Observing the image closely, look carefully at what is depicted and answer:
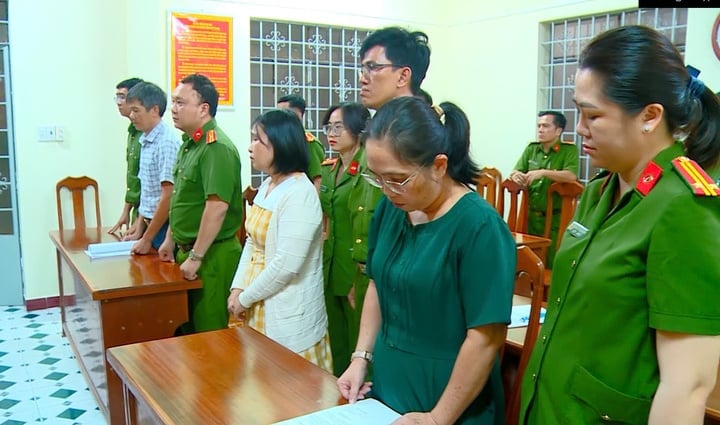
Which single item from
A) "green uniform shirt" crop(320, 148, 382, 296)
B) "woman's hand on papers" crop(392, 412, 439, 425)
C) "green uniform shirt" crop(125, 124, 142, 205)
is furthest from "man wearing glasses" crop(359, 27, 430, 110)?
"green uniform shirt" crop(125, 124, 142, 205)

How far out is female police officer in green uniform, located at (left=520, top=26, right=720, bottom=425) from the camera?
897 mm

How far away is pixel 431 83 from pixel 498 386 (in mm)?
5130

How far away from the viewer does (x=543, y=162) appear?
15.6 feet

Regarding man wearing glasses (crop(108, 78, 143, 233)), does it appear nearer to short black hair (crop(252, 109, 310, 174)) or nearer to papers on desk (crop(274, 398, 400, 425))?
short black hair (crop(252, 109, 310, 174))

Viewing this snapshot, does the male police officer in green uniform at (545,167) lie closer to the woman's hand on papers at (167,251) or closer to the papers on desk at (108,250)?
the woman's hand on papers at (167,251)

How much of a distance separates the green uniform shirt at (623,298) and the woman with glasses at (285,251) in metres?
1.14

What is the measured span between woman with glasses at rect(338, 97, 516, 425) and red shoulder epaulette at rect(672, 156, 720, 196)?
0.38 meters

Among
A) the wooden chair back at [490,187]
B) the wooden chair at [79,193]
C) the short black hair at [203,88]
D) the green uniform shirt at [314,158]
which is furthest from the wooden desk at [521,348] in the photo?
the wooden chair at [79,193]

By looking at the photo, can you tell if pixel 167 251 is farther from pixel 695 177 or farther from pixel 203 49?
pixel 695 177

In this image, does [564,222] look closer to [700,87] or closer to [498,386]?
[498,386]

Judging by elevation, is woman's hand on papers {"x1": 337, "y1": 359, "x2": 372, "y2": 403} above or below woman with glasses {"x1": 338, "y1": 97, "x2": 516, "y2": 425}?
below

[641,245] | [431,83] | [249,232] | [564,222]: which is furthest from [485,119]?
[641,245]

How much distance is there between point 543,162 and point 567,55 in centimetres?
101

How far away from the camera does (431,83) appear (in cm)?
620
